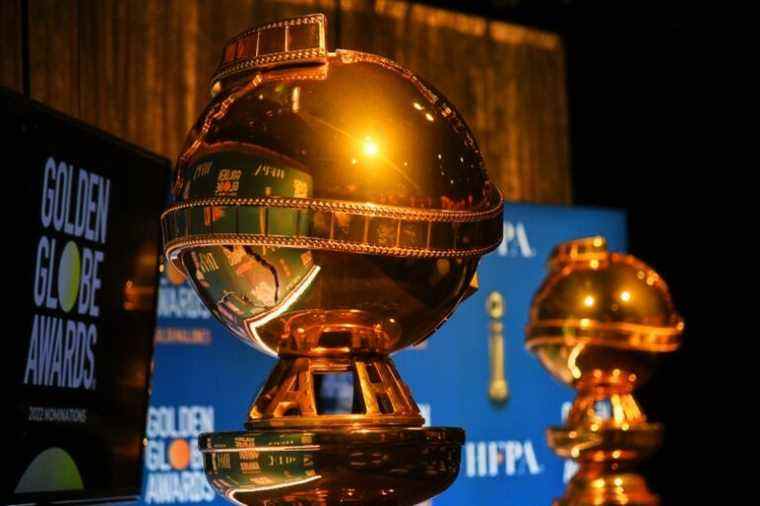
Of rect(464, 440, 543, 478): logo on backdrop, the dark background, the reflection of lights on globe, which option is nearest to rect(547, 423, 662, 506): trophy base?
the reflection of lights on globe

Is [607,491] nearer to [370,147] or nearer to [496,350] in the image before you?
[370,147]

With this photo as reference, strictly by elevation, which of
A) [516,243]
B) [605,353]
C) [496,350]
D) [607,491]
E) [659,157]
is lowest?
[607,491]

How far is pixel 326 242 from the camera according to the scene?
1.03m

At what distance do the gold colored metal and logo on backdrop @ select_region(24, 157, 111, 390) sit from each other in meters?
1.96

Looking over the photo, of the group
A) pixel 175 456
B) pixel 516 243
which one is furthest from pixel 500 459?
pixel 175 456

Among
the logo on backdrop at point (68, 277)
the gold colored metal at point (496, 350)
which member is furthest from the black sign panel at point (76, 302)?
the gold colored metal at point (496, 350)

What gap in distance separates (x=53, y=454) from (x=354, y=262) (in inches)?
29.8

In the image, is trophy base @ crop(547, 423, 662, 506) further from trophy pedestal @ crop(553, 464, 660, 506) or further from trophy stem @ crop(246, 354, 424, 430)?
trophy stem @ crop(246, 354, 424, 430)

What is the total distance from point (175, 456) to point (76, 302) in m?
1.42

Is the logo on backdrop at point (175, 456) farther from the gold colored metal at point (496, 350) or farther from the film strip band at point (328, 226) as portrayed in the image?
the film strip band at point (328, 226)

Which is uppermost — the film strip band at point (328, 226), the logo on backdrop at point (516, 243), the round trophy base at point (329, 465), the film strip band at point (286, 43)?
the logo on backdrop at point (516, 243)

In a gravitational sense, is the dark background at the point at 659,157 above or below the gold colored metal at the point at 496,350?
above

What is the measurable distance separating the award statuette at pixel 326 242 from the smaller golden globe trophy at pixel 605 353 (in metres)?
0.86

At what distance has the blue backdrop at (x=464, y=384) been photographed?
3.05 m
